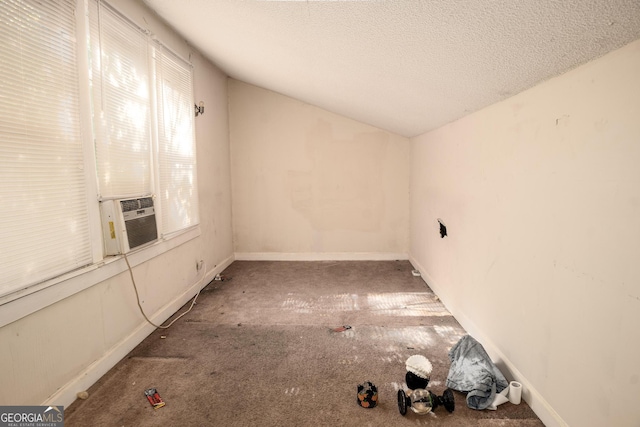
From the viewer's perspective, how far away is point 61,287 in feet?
5.86

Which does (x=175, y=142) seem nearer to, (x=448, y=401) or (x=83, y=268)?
(x=83, y=268)

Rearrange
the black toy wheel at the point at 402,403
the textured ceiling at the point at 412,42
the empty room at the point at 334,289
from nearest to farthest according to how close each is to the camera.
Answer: the textured ceiling at the point at 412,42 → the empty room at the point at 334,289 → the black toy wheel at the point at 402,403

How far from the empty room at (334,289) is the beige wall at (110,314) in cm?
2

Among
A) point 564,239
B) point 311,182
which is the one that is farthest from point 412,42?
point 311,182

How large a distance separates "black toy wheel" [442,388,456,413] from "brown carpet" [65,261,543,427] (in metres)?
0.04

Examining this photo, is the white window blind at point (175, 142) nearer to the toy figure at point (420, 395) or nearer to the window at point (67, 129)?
the window at point (67, 129)

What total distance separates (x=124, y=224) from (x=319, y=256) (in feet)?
9.95

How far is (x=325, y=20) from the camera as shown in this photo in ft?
5.96

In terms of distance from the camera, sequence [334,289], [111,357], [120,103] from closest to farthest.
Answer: [111,357], [120,103], [334,289]

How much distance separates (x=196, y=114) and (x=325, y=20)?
223 cm

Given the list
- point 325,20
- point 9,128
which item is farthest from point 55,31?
point 325,20

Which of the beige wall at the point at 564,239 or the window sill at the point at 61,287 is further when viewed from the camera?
the window sill at the point at 61,287

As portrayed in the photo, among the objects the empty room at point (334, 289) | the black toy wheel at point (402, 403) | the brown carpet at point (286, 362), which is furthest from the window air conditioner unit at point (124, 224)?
the black toy wheel at point (402, 403)

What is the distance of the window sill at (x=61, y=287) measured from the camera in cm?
151
